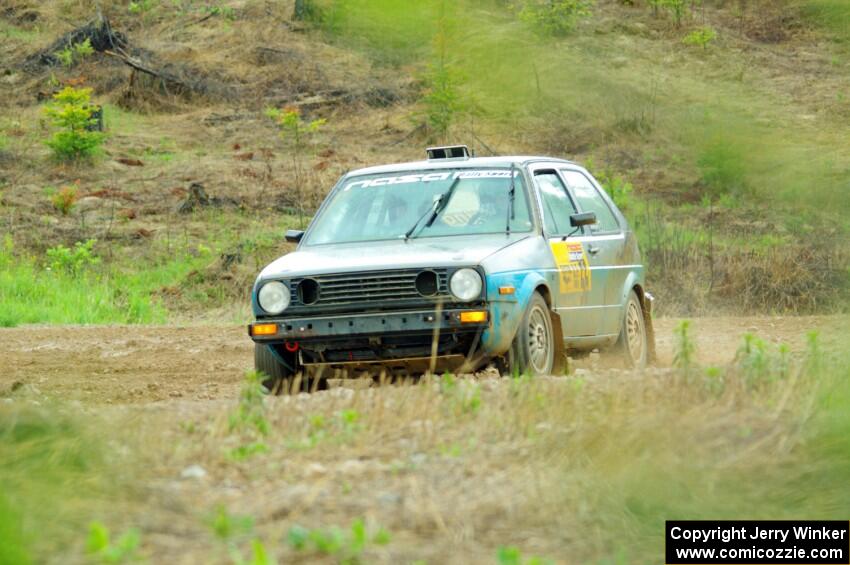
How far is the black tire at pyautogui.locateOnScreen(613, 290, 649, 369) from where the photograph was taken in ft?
33.3

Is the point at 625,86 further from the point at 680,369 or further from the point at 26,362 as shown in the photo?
the point at 26,362

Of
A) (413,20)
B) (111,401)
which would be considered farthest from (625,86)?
(111,401)

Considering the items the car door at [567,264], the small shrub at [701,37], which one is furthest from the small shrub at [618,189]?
the small shrub at [701,37]

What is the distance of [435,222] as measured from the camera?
9117 mm

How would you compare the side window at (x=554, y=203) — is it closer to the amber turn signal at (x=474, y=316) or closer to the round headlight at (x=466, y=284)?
the round headlight at (x=466, y=284)

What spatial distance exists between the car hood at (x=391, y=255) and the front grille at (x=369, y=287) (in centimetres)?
4

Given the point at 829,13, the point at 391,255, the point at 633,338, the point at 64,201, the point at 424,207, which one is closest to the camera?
the point at 829,13

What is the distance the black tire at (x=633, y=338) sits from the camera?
33.3 feet

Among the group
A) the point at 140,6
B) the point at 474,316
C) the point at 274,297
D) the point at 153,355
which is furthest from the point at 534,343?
the point at 153,355

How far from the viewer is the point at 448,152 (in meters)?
10.1

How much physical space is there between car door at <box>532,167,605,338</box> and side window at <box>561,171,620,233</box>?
0.89 ft

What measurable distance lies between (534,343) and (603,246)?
178cm

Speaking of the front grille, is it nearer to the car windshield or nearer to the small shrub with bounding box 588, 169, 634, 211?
the car windshield

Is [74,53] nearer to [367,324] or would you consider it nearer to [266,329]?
[266,329]
